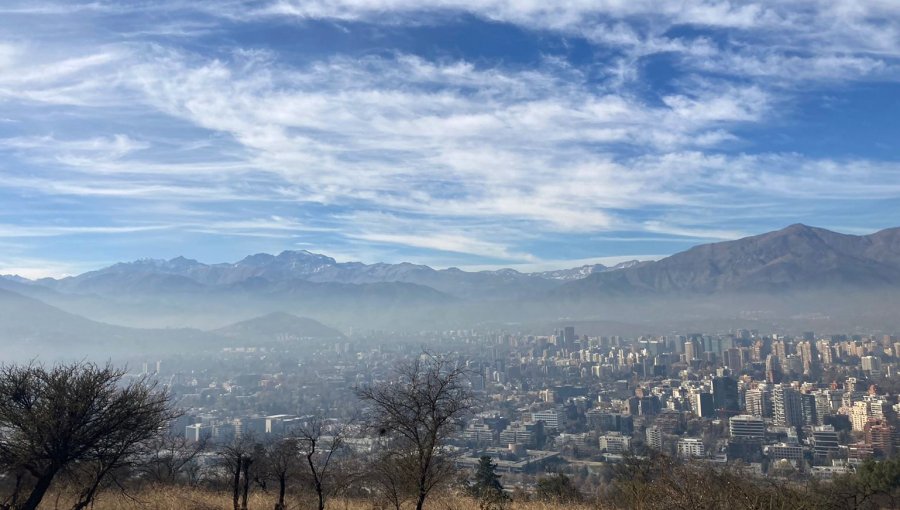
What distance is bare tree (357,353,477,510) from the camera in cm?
905

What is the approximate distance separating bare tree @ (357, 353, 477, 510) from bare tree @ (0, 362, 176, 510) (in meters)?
3.04

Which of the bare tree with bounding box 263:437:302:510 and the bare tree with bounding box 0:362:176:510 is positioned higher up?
the bare tree with bounding box 0:362:176:510

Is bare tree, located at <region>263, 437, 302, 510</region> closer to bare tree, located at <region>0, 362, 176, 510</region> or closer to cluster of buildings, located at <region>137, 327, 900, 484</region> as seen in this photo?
cluster of buildings, located at <region>137, 327, 900, 484</region>

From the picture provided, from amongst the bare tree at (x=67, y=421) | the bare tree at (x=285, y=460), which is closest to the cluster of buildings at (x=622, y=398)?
the bare tree at (x=285, y=460)

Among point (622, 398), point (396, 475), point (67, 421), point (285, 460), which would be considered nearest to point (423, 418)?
point (396, 475)

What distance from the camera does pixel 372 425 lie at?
978 cm

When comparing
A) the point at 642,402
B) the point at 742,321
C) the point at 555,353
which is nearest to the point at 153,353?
the point at 555,353

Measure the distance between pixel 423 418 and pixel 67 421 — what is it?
4.39 metres

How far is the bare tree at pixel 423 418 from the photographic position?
9055 millimetres

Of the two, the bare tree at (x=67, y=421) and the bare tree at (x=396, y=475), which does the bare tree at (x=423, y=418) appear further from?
the bare tree at (x=67, y=421)

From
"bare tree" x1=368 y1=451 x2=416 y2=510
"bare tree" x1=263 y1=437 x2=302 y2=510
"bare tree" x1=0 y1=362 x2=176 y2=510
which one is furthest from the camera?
"bare tree" x1=263 y1=437 x2=302 y2=510

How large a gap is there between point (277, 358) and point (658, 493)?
384ft

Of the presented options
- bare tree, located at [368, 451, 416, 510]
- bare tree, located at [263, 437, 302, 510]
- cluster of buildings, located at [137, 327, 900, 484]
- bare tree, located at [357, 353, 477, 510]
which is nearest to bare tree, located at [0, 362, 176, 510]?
bare tree, located at [357, 353, 477, 510]

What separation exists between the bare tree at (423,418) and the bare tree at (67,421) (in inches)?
120
